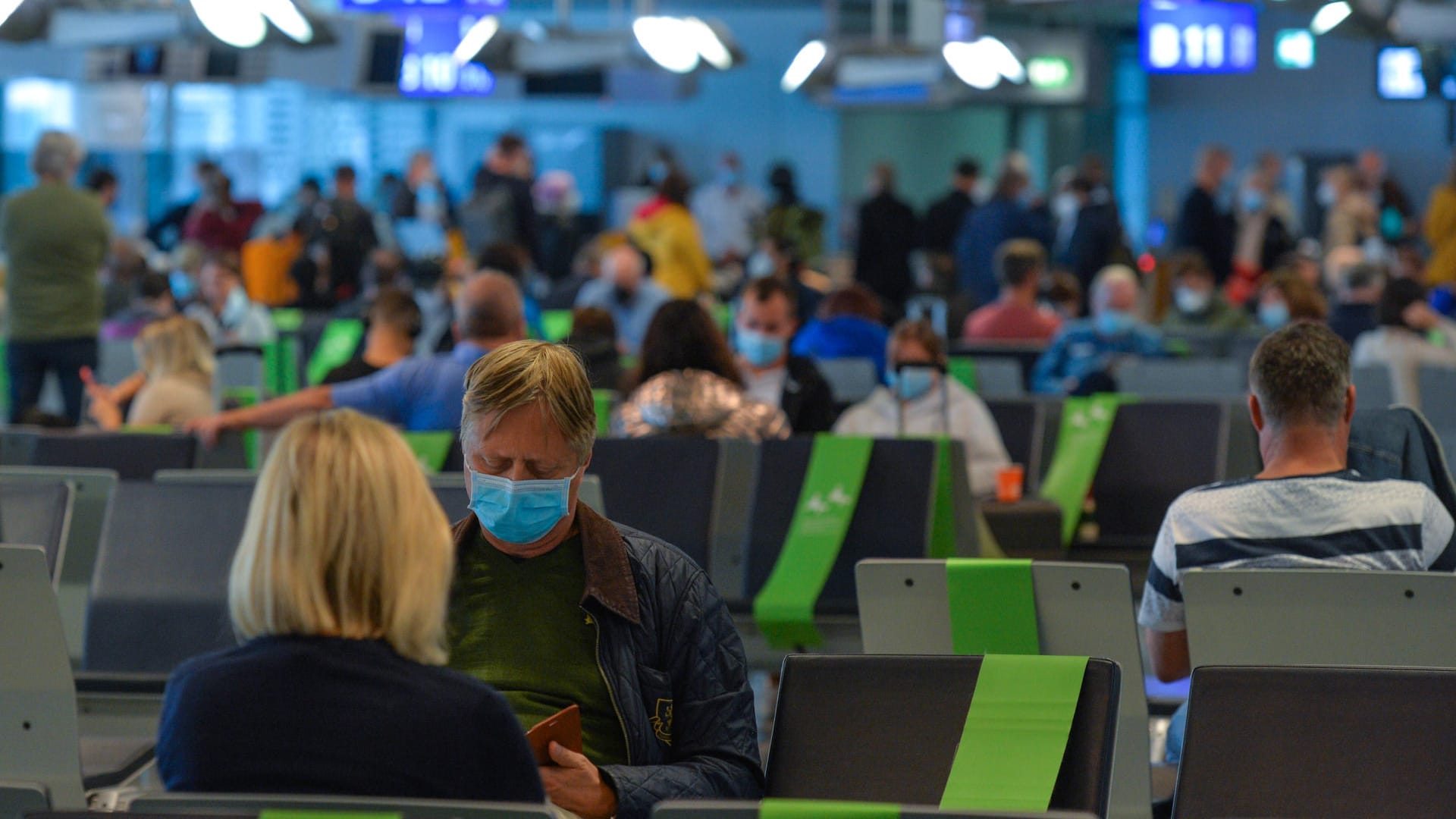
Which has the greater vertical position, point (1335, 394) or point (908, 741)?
point (1335, 394)

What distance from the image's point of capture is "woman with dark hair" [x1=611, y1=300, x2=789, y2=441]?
5.12m

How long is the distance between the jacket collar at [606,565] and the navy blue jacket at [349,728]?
44 centimetres

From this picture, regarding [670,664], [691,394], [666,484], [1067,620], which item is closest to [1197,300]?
[691,394]

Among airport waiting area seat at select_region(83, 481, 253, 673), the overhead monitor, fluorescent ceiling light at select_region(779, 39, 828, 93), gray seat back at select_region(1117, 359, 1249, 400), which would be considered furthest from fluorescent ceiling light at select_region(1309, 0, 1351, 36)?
airport waiting area seat at select_region(83, 481, 253, 673)

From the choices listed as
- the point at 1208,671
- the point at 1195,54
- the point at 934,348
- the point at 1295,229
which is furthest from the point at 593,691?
the point at 1295,229

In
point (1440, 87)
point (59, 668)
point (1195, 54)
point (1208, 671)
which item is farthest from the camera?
point (1195, 54)

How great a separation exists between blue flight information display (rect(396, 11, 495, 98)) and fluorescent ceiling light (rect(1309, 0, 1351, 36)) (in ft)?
20.0

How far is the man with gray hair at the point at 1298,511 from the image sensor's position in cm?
320

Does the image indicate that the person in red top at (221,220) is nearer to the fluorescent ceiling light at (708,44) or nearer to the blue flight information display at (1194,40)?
the fluorescent ceiling light at (708,44)

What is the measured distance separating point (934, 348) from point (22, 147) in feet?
49.2

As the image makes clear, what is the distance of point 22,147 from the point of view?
18656 millimetres

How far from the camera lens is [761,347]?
6.45 metres

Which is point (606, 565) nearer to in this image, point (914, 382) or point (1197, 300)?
point (914, 382)

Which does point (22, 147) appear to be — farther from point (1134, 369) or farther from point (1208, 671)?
point (1208, 671)
